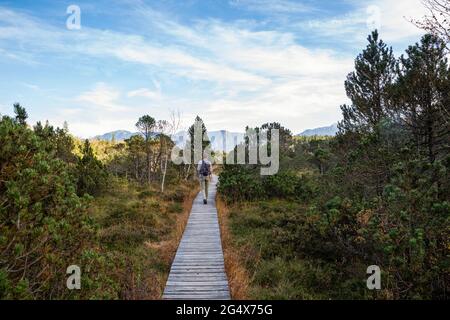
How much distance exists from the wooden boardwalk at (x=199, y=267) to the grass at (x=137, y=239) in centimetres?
25

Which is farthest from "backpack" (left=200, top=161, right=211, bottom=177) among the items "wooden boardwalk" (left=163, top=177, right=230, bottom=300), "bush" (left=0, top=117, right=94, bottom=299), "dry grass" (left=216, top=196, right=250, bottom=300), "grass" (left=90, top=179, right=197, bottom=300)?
"bush" (left=0, top=117, right=94, bottom=299)

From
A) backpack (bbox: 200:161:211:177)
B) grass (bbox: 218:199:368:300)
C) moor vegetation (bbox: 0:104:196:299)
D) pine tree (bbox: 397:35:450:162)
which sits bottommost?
grass (bbox: 218:199:368:300)

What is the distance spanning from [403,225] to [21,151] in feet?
21.7

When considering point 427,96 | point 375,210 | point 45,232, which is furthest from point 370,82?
point 45,232

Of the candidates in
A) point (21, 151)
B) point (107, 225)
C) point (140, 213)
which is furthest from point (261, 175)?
point (21, 151)

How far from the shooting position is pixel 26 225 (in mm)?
4125

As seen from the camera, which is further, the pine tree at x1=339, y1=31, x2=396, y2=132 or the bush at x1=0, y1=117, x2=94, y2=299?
the pine tree at x1=339, y1=31, x2=396, y2=132

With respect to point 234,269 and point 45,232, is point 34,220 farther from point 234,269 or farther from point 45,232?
point 234,269

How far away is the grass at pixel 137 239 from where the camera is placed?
6.37 metres

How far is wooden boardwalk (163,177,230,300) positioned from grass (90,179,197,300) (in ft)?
0.83

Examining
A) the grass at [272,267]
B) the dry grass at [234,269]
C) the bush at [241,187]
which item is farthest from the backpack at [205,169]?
the dry grass at [234,269]

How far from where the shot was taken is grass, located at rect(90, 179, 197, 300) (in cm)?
637

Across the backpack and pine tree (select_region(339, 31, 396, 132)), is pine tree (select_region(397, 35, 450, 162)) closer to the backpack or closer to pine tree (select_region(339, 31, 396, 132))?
pine tree (select_region(339, 31, 396, 132))
